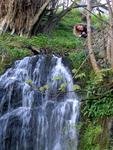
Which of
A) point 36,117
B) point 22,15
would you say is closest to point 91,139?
point 36,117

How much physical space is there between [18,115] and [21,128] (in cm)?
34

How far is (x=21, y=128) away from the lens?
1110 cm

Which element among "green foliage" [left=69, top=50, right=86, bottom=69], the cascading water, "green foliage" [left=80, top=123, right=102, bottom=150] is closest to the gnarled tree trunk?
"green foliage" [left=69, top=50, right=86, bottom=69]

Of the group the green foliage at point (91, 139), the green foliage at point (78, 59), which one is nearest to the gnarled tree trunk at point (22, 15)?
the green foliage at point (78, 59)

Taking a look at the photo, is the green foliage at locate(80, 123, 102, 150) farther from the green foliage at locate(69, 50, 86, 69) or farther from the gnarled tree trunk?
the gnarled tree trunk

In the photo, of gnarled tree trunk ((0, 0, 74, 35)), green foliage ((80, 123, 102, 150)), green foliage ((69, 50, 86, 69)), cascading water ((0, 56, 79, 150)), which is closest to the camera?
green foliage ((80, 123, 102, 150))

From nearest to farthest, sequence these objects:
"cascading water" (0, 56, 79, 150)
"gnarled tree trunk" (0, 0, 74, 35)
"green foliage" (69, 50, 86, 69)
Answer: "cascading water" (0, 56, 79, 150) → "green foliage" (69, 50, 86, 69) → "gnarled tree trunk" (0, 0, 74, 35)

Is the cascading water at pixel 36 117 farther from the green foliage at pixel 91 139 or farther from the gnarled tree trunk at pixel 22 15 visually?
the gnarled tree trunk at pixel 22 15

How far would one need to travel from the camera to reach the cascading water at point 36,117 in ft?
35.3

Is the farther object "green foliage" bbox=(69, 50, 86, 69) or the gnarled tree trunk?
the gnarled tree trunk

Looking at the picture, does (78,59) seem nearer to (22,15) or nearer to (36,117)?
(36,117)

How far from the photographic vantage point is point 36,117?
1112cm

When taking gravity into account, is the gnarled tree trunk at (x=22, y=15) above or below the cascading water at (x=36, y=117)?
above

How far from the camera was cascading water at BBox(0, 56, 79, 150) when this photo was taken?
424 inches
